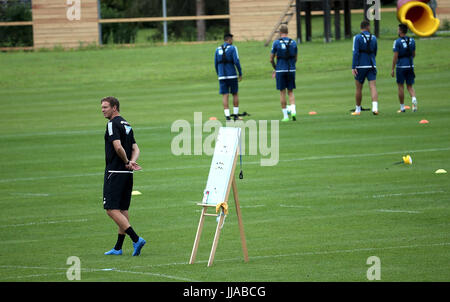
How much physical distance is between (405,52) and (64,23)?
31099 millimetres

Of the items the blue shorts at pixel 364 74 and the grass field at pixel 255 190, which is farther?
the blue shorts at pixel 364 74

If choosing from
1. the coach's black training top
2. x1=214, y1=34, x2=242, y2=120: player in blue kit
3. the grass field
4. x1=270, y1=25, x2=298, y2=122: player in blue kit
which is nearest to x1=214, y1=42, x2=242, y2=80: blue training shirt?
x1=214, y1=34, x2=242, y2=120: player in blue kit

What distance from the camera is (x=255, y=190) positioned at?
52.3 feet

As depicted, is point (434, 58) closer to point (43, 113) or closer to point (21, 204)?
point (43, 113)

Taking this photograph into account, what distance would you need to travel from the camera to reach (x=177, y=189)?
16375 millimetres

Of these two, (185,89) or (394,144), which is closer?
(394,144)

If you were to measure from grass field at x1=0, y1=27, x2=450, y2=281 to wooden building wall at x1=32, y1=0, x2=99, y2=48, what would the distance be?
16260mm

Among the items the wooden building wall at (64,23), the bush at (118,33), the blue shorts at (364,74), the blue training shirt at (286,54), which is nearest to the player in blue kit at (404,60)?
the blue shorts at (364,74)

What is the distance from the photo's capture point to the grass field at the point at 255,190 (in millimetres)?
10430

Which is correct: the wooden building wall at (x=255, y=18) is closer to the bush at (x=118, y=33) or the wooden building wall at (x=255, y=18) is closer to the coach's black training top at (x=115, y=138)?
the bush at (x=118, y=33)

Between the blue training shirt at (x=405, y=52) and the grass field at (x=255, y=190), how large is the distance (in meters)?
1.41

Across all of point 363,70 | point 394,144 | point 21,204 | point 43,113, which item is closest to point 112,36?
point 43,113

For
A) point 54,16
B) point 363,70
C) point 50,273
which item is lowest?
point 50,273
